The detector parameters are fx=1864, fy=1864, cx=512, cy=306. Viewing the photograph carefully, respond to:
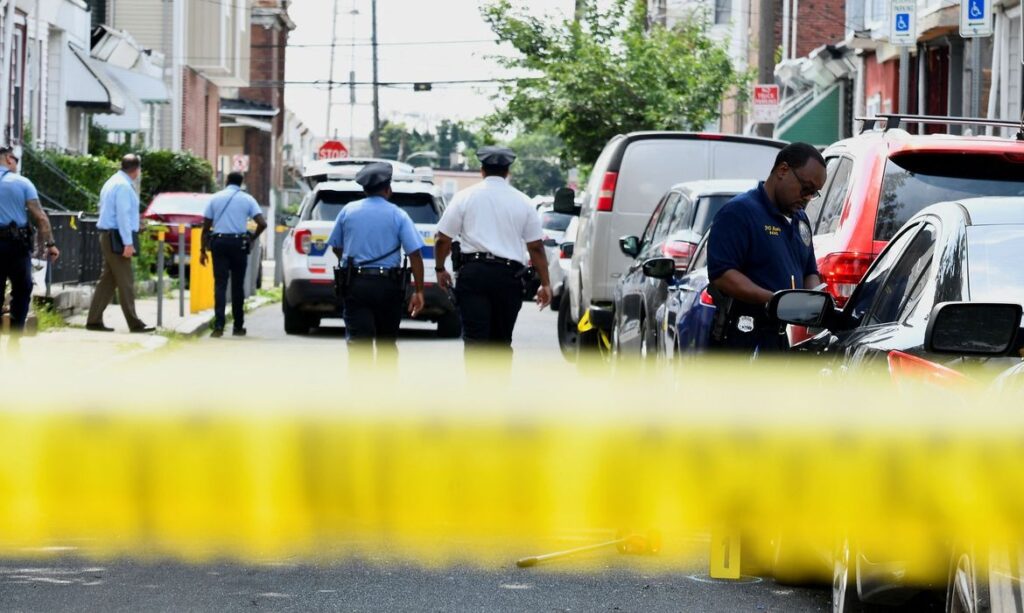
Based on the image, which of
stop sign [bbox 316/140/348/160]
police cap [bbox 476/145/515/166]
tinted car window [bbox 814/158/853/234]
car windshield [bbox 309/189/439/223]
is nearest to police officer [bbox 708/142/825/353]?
tinted car window [bbox 814/158/853/234]

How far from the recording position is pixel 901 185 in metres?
9.12

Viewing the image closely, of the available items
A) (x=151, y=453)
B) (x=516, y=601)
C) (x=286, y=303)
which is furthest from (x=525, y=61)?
(x=151, y=453)

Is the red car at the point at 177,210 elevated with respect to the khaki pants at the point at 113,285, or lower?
elevated

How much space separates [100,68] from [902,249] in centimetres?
3296

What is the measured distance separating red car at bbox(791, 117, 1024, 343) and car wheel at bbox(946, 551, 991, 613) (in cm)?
460

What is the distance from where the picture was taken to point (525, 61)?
4025cm

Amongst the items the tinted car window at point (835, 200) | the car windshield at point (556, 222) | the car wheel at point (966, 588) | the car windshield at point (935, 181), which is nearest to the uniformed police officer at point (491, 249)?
the tinted car window at point (835, 200)

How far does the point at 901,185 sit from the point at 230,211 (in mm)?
11512

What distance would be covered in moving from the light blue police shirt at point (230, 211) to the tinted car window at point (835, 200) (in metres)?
10.4

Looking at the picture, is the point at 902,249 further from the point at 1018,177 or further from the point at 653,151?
the point at 653,151

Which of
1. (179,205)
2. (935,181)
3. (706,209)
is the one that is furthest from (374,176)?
(179,205)

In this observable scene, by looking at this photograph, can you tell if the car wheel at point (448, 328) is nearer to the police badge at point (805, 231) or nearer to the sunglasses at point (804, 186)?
the police badge at point (805, 231)

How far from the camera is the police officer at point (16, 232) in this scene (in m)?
14.4

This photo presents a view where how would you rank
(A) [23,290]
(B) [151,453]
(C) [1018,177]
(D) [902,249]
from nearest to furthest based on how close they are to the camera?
(B) [151,453] < (D) [902,249] < (C) [1018,177] < (A) [23,290]
